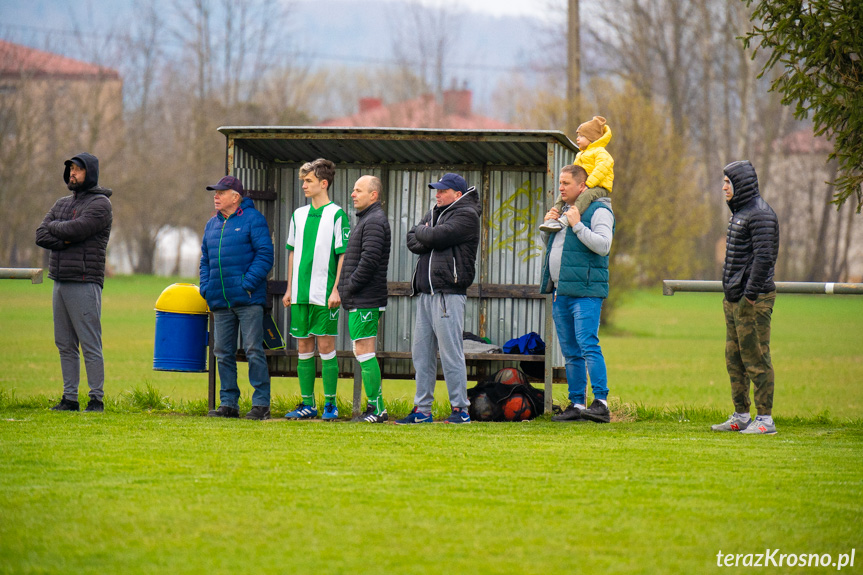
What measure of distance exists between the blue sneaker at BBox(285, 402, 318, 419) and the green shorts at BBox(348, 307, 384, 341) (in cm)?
79

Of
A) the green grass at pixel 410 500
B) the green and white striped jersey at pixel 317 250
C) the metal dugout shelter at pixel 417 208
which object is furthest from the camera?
the metal dugout shelter at pixel 417 208

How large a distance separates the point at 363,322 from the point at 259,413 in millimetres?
1131

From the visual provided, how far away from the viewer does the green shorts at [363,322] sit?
7645mm

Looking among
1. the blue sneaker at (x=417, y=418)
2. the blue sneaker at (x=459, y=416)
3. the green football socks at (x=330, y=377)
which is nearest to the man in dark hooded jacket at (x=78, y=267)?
the green football socks at (x=330, y=377)

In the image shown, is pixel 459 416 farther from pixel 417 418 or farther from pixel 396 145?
pixel 396 145

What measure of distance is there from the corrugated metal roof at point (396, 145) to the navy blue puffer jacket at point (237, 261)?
2.58 ft

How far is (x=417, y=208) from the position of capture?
9539mm

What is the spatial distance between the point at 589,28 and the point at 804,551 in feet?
152

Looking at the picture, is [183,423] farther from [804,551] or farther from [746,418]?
[804,551]

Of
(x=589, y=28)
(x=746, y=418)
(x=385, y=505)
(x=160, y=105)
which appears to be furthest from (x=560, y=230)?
(x=160, y=105)

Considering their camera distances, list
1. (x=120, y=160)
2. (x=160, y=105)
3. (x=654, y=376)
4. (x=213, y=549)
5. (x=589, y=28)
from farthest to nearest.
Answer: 1. (x=160, y=105)
2. (x=120, y=160)
3. (x=589, y=28)
4. (x=654, y=376)
5. (x=213, y=549)

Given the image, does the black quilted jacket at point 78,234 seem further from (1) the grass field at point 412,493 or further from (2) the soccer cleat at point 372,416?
(2) the soccer cleat at point 372,416

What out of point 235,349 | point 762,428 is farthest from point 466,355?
point 762,428

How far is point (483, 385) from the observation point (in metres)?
8.19
